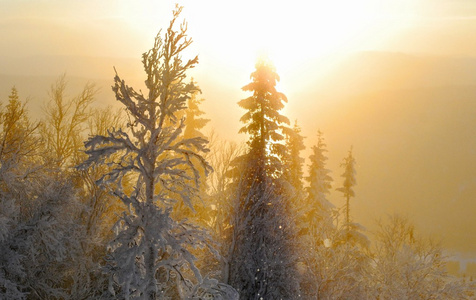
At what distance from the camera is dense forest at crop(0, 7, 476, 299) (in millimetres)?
9984

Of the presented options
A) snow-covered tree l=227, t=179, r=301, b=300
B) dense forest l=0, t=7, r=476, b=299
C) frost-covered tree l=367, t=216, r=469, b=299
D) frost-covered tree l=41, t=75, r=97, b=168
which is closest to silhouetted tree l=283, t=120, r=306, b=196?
dense forest l=0, t=7, r=476, b=299

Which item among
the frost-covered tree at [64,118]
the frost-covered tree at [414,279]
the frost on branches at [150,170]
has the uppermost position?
the frost-covered tree at [64,118]

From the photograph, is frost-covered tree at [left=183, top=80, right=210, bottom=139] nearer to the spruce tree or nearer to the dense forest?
the dense forest

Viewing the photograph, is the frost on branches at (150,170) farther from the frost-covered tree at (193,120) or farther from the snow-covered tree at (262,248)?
the frost-covered tree at (193,120)

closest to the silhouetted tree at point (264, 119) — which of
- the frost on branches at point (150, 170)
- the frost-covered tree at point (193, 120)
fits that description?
the frost-covered tree at point (193, 120)

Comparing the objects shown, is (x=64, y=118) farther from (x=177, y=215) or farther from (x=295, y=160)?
(x=295, y=160)

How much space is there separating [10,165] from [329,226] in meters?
16.0

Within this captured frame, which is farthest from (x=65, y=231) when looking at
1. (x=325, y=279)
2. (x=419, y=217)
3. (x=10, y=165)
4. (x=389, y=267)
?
(x=419, y=217)

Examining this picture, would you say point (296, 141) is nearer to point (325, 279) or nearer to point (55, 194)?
point (325, 279)

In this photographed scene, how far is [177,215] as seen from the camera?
20.9 metres

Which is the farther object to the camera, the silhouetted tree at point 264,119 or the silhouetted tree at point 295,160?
the silhouetted tree at point 295,160

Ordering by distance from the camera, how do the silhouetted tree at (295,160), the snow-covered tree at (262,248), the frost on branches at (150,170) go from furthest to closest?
the silhouetted tree at (295,160) < the snow-covered tree at (262,248) < the frost on branches at (150,170)

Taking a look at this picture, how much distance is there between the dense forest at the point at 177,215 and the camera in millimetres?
9984

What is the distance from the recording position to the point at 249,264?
22.1 metres
